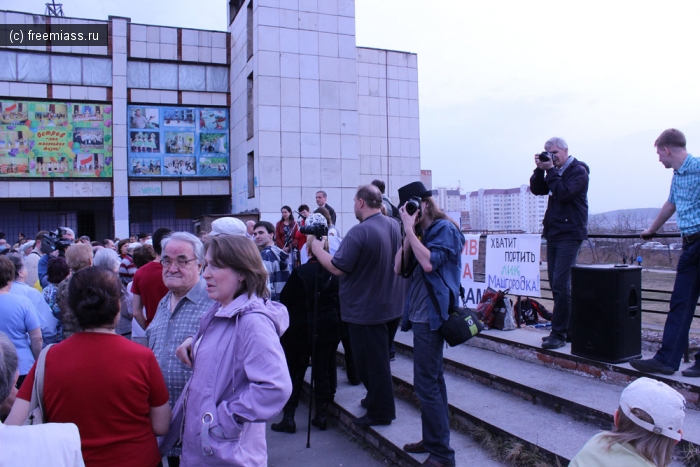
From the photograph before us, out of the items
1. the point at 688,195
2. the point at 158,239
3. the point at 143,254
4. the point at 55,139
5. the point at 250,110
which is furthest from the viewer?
the point at 55,139

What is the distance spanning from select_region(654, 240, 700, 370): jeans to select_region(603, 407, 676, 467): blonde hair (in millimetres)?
2792

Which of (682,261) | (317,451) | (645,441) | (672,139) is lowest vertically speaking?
(317,451)

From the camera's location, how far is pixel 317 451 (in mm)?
4961

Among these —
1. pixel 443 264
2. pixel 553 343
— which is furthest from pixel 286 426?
pixel 553 343

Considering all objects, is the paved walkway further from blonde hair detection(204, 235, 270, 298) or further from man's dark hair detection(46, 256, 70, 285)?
man's dark hair detection(46, 256, 70, 285)

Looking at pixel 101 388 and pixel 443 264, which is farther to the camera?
pixel 443 264

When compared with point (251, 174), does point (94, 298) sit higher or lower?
lower

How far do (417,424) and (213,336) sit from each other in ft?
9.58

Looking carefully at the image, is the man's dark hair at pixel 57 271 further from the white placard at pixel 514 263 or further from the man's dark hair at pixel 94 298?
the white placard at pixel 514 263

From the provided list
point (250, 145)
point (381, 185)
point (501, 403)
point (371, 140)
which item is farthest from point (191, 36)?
point (501, 403)

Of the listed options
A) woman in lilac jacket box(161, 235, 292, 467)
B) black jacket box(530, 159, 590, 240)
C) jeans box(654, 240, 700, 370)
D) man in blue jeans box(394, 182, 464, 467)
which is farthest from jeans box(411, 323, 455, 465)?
black jacket box(530, 159, 590, 240)

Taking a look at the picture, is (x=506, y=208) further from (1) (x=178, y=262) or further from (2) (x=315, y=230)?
(1) (x=178, y=262)

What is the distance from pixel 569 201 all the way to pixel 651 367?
1.84 meters

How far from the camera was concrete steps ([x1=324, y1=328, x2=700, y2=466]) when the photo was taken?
4.08 meters
